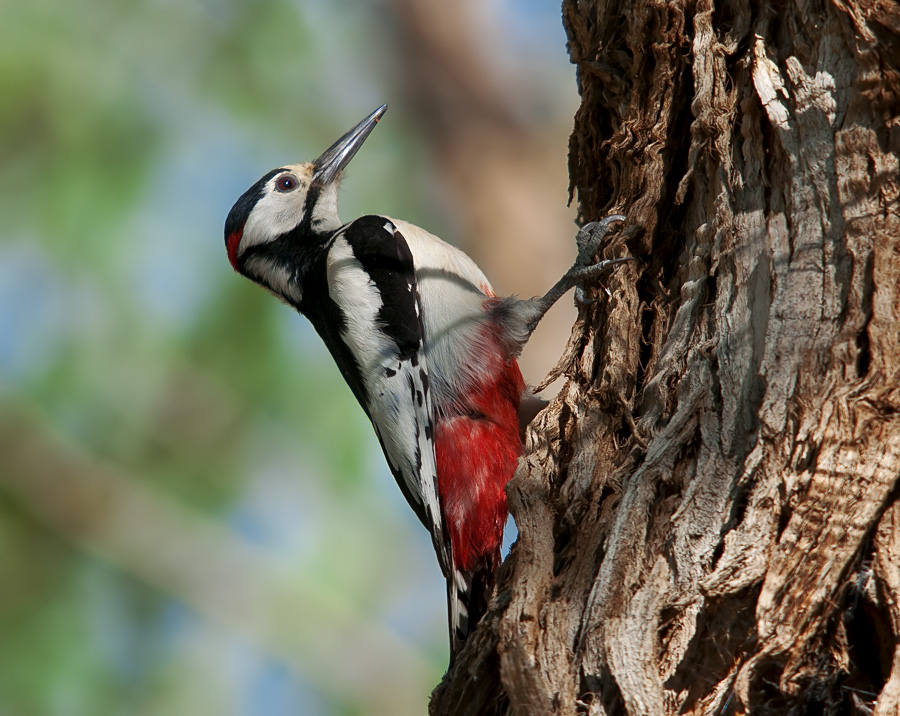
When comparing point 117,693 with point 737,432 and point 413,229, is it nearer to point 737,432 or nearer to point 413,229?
point 413,229

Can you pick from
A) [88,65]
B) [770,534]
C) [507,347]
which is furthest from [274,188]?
[770,534]

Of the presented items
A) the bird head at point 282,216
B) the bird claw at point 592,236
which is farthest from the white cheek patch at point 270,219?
the bird claw at point 592,236

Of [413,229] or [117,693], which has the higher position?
[413,229]

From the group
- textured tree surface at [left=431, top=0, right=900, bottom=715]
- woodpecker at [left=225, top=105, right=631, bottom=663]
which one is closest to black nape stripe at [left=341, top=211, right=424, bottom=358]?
woodpecker at [left=225, top=105, right=631, bottom=663]

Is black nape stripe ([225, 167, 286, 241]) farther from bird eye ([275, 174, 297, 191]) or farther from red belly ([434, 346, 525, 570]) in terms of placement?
red belly ([434, 346, 525, 570])

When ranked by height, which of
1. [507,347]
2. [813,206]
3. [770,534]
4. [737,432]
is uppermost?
[507,347]

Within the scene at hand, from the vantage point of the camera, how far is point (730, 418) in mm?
2105

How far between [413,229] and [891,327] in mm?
2397

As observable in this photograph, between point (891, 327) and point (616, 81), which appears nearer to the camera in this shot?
point (891, 327)

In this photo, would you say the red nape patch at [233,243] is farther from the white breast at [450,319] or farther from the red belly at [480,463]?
the red belly at [480,463]

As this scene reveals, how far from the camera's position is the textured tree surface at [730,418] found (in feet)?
5.99

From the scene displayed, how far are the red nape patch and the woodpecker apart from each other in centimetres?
56

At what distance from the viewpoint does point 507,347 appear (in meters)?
3.76

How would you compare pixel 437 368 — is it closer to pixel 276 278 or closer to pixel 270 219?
pixel 276 278
